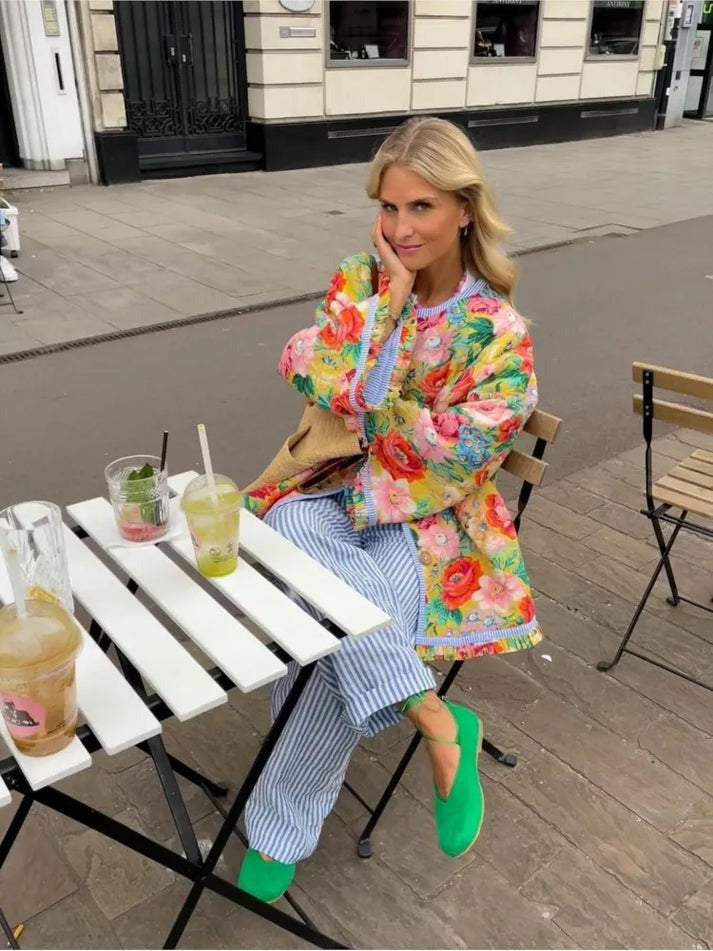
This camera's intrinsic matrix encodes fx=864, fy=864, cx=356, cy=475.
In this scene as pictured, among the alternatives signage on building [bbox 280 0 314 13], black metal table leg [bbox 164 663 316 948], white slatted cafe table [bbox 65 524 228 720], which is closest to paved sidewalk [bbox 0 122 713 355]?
signage on building [bbox 280 0 314 13]

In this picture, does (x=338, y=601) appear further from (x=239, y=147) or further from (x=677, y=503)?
(x=239, y=147)

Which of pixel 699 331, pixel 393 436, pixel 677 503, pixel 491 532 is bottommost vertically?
pixel 699 331

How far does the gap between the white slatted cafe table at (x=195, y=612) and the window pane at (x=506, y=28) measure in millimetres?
12687

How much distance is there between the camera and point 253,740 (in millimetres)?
2424

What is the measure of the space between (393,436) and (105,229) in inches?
275

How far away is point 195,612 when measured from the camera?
63.8 inches

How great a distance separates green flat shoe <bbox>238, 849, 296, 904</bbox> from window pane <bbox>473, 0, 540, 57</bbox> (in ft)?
42.5

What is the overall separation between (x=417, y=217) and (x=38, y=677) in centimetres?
132

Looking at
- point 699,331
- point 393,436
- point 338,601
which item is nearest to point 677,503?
point 393,436

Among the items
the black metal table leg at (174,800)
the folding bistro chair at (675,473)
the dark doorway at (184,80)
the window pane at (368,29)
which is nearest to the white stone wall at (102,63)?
the dark doorway at (184,80)

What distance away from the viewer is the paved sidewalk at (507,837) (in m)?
1.91

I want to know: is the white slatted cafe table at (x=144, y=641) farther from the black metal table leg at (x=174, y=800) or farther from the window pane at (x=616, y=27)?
the window pane at (x=616, y=27)

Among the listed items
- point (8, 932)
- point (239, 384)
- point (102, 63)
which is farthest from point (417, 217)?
point (102, 63)

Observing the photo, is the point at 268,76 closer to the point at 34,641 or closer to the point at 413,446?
the point at 413,446
